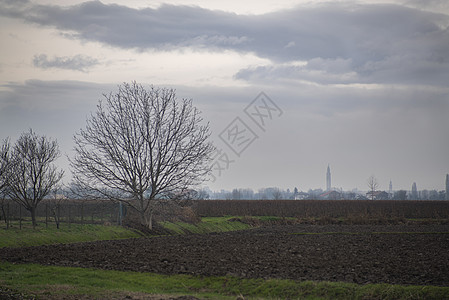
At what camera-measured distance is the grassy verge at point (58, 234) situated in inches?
1116

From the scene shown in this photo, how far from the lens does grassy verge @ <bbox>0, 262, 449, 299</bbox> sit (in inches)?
602

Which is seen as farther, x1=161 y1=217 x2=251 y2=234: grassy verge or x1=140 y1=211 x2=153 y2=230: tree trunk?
x1=161 y1=217 x2=251 y2=234: grassy verge

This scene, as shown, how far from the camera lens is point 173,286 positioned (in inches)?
699

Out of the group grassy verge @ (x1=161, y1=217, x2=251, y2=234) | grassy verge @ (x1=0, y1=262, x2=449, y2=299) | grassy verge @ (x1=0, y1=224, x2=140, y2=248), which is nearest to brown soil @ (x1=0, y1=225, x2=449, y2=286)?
grassy verge @ (x1=0, y1=262, x2=449, y2=299)

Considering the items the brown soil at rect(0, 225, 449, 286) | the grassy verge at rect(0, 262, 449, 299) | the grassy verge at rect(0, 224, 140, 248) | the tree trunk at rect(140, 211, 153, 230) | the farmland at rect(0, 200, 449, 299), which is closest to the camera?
Result: the grassy verge at rect(0, 262, 449, 299)

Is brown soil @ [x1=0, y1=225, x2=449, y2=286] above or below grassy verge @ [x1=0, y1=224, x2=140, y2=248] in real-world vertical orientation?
below

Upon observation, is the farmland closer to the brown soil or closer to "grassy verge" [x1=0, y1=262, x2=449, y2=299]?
the brown soil

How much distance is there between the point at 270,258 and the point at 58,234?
50.9ft

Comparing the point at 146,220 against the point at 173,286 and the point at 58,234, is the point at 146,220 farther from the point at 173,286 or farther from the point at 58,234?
the point at 173,286

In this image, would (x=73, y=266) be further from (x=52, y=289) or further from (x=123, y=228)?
(x=123, y=228)

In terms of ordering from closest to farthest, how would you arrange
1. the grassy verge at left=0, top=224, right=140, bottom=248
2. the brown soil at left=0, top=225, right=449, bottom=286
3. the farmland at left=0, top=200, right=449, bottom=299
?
1. the farmland at left=0, top=200, right=449, bottom=299
2. the brown soil at left=0, top=225, right=449, bottom=286
3. the grassy verge at left=0, top=224, right=140, bottom=248

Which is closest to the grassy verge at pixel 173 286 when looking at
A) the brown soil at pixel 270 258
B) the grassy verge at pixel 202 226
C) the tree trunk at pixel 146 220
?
the brown soil at pixel 270 258

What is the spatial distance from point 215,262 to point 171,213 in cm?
2818

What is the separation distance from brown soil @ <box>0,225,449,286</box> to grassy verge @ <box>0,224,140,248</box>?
3.32 m
